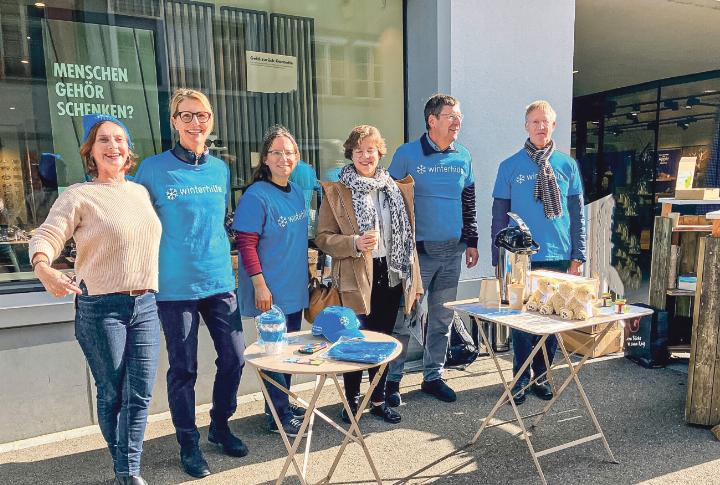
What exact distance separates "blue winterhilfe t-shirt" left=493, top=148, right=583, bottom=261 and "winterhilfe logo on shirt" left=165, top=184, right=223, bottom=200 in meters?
2.04

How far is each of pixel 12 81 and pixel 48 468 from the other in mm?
2543

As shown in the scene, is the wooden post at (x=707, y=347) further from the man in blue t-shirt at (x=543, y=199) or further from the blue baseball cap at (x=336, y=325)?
the blue baseball cap at (x=336, y=325)

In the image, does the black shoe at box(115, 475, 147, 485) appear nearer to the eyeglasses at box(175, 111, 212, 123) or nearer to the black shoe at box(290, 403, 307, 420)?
the black shoe at box(290, 403, 307, 420)

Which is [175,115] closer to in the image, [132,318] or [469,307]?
[132,318]

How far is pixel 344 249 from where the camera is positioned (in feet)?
9.87

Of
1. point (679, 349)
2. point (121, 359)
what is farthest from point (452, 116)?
point (679, 349)

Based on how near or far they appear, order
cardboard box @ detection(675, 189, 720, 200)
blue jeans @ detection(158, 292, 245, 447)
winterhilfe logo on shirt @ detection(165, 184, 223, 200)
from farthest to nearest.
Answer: cardboard box @ detection(675, 189, 720, 200), blue jeans @ detection(158, 292, 245, 447), winterhilfe logo on shirt @ detection(165, 184, 223, 200)

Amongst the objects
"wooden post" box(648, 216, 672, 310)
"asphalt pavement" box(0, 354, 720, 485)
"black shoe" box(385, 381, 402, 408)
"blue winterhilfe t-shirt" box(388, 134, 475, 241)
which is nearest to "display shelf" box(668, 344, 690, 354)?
"wooden post" box(648, 216, 672, 310)

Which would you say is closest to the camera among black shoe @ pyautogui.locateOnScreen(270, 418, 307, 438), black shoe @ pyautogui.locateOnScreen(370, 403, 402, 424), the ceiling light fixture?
black shoe @ pyautogui.locateOnScreen(270, 418, 307, 438)

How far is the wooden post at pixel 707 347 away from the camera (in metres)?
3.30

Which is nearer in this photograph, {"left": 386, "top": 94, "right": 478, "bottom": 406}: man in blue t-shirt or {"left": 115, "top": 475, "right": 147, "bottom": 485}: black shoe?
{"left": 115, "top": 475, "right": 147, "bottom": 485}: black shoe

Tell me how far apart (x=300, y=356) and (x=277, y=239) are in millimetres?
886

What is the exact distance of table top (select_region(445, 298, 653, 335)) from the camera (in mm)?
2515

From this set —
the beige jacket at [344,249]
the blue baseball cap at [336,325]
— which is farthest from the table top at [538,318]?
the blue baseball cap at [336,325]
